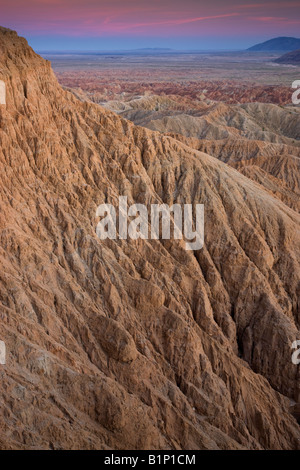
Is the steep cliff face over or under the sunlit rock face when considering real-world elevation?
under

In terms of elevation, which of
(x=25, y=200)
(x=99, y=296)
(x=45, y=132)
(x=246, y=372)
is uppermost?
(x=45, y=132)

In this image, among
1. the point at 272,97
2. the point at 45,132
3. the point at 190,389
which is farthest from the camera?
the point at 272,97

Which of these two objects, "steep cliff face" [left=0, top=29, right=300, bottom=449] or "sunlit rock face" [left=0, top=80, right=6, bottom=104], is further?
"sunlit rock face" [left=0, top=80, right=6, bottom=104]

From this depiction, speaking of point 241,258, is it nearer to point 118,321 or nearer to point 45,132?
point 118,321

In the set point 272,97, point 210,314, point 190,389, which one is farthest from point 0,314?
point 272,97

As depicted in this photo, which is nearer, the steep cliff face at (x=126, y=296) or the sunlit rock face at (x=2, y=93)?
the steep cliff face at (x=126, y=296)

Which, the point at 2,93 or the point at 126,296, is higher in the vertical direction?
the point at 2,93

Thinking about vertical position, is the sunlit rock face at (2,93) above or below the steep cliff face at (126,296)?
above
